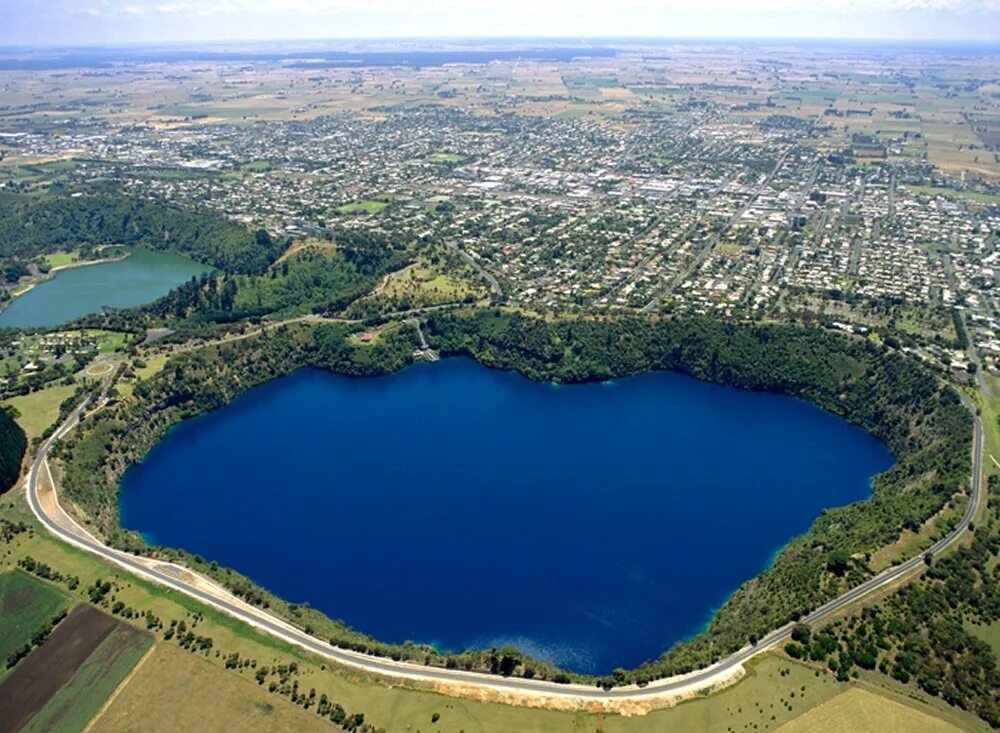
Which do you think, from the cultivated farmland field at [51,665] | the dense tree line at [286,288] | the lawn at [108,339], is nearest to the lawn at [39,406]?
the lawn at [108,339]

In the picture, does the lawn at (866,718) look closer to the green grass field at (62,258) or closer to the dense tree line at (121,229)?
the dense tree line at (121,229)

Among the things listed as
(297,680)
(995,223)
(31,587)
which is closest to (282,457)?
(31,587)

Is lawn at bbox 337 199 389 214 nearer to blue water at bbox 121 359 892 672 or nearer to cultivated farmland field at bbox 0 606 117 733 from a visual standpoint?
blue water at bbox 121 359 892 672

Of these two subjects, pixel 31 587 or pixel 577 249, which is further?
pixel 577 249

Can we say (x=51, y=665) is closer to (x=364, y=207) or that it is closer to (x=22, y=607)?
(x=22, y=607)

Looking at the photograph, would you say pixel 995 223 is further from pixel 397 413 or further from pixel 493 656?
pixel 493 656
